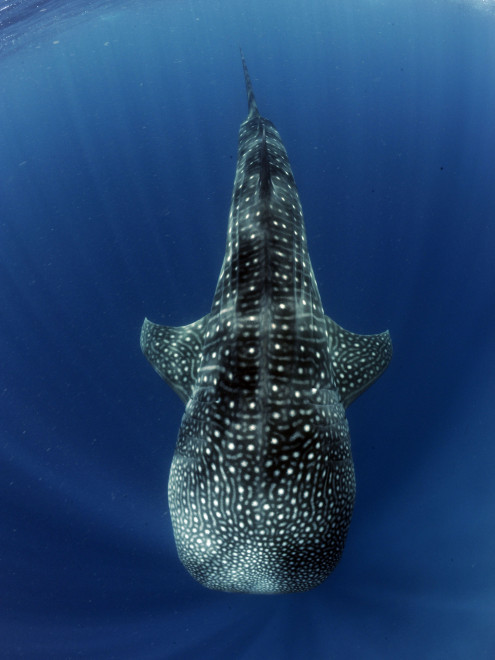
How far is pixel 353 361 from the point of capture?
329 cm

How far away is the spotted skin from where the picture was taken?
2.42 m

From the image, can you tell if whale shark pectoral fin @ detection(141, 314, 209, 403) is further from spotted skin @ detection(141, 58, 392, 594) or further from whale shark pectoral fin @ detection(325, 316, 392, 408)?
whale shark pectoral fin @ detection(325, 316, 392, 408)

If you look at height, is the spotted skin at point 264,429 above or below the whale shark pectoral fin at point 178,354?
below

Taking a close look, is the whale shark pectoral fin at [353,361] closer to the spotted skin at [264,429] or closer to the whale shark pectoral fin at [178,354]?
the spotted skin at [264,429]

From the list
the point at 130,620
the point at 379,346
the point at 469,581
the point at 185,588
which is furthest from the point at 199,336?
the point at 469,581

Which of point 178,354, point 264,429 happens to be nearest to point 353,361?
point 264,429

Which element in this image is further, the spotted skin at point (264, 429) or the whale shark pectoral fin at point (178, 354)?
the whale shark pectoral fin at point (178, 354)

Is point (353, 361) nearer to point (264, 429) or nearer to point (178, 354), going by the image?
point (264, 429)

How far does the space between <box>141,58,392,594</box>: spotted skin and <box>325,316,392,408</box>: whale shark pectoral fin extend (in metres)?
0.07

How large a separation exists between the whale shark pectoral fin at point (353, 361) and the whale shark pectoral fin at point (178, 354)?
1.01 m

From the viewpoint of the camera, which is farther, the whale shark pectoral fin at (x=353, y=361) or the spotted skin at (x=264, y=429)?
the whale shark pectoral fin at (x=353, y=361)

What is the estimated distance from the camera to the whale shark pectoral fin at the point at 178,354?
10.8 feet

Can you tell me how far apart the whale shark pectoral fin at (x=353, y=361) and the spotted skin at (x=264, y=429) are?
0.24 ft

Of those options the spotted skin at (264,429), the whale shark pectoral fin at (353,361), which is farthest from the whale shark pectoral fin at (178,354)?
the whale shark pectoral fin at (353,361)
